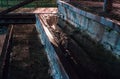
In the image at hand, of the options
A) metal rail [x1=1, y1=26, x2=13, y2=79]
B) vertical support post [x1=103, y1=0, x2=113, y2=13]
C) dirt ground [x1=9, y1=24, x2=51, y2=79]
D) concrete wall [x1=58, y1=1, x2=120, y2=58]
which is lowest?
dirt ground [x1=9, y1=24, x2=51, y2=79]

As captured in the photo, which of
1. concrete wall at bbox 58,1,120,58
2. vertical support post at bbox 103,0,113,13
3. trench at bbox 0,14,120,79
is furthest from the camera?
vertical support post at bbox 103,0,113,13

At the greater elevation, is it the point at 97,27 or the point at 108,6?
the point at 108,6

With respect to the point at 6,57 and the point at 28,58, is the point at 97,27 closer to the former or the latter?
the point at 28,58

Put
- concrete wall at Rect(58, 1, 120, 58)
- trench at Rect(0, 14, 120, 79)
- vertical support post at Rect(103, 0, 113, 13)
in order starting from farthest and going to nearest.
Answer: vertical support post at Rect(103, 0, 113, 13) < concrete wall at Rect(58, 1, 120, 58) < trench at Rect(0, 14, 120, 79)

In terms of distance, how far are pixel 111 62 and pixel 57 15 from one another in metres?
6.72

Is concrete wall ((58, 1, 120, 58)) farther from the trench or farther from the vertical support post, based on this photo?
the vertical support post

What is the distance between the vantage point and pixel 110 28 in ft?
24.0

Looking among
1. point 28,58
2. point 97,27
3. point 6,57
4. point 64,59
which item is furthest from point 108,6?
point 6,57

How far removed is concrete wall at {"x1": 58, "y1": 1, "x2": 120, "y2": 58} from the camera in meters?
7.13

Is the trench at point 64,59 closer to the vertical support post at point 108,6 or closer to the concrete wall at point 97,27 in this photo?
the concrete wall at point 97,27

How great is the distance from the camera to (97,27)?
8289 mm

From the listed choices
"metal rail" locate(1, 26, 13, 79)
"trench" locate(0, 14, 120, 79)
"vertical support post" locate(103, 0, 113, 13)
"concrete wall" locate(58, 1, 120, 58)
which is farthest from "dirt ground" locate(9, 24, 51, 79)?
"vertical support post" locate(103, 0, 113, 13)

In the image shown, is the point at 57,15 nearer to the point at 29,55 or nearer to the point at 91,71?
the point at 29,55

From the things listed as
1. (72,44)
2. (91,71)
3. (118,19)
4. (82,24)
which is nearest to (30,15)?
(82,24)
